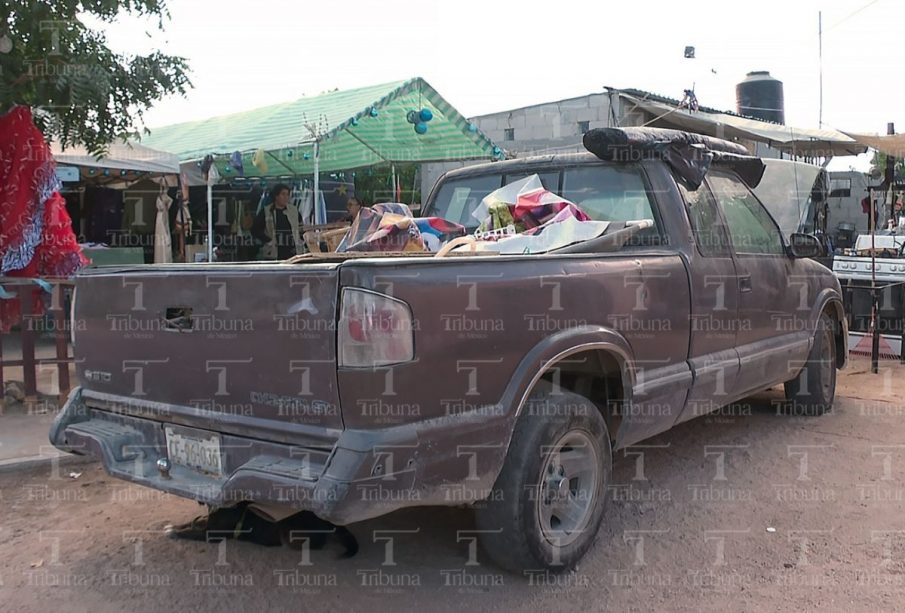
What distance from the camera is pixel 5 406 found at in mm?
6098

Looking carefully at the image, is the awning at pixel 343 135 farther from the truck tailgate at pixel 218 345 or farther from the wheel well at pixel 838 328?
the truck tailgate at pixel 218 345

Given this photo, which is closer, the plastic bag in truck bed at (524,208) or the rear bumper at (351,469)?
the rear bumper at (351,469)

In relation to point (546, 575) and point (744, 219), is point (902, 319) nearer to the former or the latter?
point (744, 219)

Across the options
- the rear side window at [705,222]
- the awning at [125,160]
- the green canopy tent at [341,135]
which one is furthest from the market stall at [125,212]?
the rear side window at [705,222]

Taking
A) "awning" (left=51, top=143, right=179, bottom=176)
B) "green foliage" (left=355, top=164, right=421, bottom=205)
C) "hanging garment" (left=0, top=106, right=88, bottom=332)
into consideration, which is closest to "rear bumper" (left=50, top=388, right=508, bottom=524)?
"hanging garment" (left=0, top=106, right=88, bottom=332)

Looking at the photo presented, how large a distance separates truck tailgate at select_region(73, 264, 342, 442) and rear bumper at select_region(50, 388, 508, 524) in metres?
0.09

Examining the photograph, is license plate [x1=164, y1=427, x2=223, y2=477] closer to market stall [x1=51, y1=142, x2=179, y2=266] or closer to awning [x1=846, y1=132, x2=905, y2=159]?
market stall [x1=51, y1=142, x2=179, y2=266]

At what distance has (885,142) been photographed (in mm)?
12312

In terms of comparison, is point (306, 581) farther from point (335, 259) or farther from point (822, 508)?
point (822, 508)

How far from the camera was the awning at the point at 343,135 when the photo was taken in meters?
9.87

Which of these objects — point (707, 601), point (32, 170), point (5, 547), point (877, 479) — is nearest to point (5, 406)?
point (32, 170)

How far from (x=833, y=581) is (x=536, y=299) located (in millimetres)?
1845

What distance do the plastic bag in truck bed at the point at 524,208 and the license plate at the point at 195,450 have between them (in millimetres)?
2114

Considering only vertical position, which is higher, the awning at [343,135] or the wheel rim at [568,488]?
the awning at [343,135]
